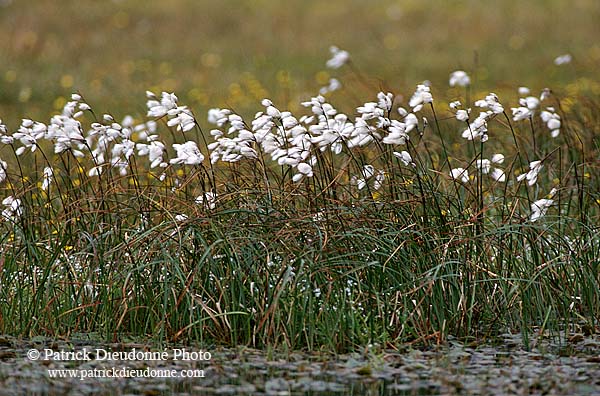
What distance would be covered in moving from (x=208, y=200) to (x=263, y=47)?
41.8 feet

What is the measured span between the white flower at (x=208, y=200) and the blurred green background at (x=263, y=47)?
22.3 ft

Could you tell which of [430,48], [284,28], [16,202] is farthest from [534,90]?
[16,202]

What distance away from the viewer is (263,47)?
59.4 feet

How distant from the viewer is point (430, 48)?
17953 mm

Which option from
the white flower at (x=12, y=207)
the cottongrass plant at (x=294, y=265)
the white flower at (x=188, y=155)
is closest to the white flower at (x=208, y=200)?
the cottongrass plant at (x=294, y=265)

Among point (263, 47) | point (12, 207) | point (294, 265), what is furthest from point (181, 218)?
point (263, 47)

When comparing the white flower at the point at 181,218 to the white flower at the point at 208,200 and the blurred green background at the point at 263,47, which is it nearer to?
the white flower at the point at 208,200

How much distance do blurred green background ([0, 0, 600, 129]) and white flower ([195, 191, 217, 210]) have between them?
22.3 feet

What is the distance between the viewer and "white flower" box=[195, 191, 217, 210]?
545 cm

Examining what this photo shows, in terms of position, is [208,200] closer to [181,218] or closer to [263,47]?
[181,218]

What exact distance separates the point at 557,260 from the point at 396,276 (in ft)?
2.85

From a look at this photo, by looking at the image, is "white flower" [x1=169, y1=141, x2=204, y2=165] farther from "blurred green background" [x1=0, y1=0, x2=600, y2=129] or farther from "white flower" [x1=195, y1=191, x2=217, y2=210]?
"blurred green background" [x1=0, y1=0, x2=600, y2=129]

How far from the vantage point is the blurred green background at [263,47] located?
47.5 ft

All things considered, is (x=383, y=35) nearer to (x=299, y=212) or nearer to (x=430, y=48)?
(x=430, y=48)
